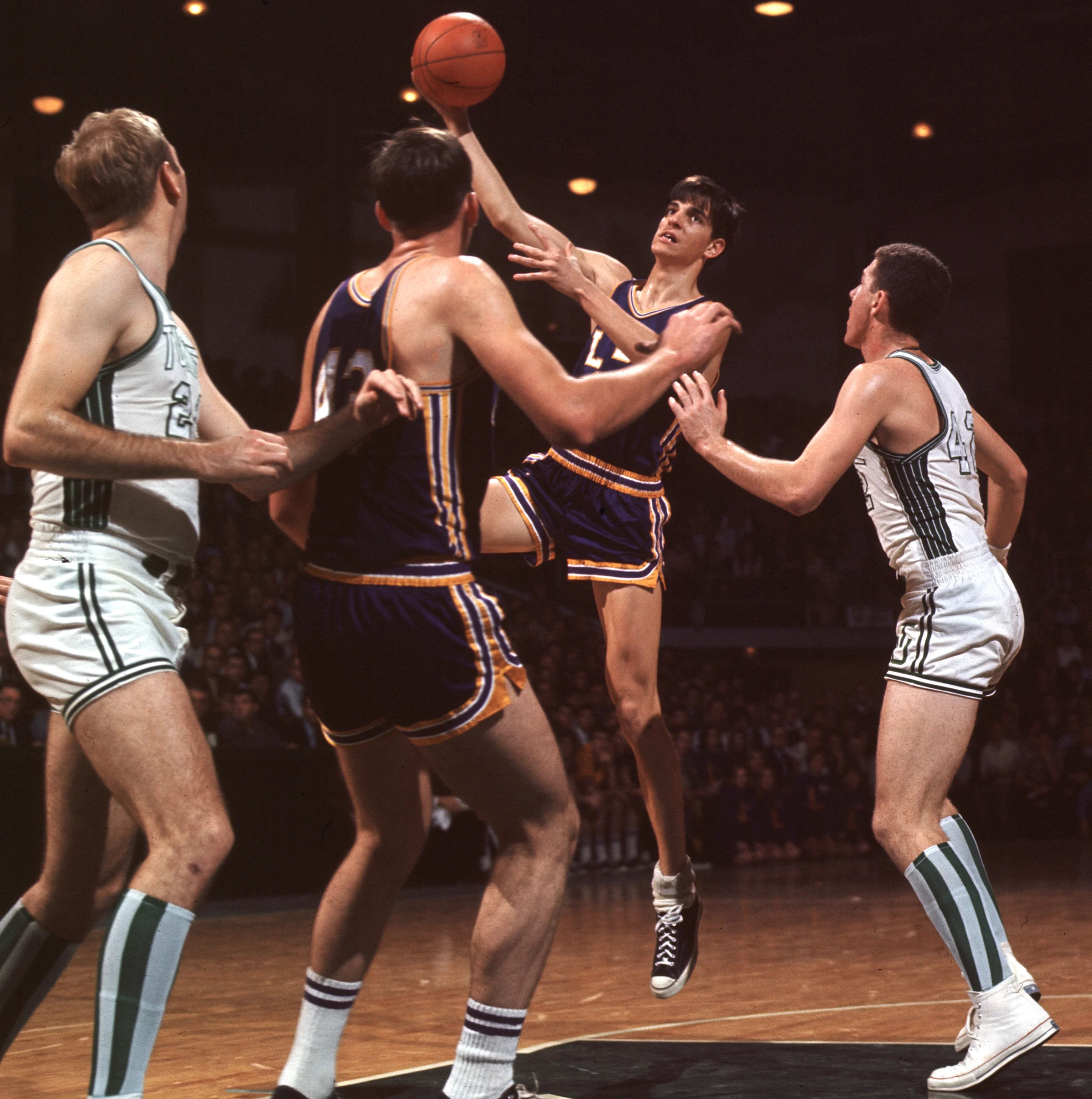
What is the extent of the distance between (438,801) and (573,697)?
2649 millimetres

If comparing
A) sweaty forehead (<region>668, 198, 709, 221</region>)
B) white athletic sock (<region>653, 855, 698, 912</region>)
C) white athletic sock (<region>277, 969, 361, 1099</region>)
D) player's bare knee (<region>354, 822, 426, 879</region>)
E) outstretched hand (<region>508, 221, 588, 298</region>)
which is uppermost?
sweaty forehead (<region>668, 198, 709, 221</region>)

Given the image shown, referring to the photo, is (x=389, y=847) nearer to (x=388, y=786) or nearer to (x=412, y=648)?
(x=388, y=786)

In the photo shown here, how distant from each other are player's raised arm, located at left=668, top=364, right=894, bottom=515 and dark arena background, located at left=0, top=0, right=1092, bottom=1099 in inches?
78.1

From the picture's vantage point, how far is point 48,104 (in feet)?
51.0

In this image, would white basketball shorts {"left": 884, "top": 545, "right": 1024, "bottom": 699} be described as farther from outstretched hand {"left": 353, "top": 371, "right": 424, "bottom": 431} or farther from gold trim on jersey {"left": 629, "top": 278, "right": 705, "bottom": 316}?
outstretched hand {"left": 353, "top": 371, "right": 424, "bottom": 431}

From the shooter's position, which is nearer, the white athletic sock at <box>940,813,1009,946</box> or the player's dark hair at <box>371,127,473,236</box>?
the player's dark hair at <box>371,127,473,236</box>

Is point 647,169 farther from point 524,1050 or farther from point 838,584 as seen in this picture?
point 524,1050

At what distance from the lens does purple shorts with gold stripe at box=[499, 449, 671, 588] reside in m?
5.25

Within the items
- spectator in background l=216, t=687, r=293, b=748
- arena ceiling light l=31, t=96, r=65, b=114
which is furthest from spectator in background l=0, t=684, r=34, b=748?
arena ceiling light l=31, t=96, r=65, b=114

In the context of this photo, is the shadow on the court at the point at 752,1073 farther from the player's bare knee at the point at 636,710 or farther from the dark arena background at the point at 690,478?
the player's bare knee at the point at 636,710

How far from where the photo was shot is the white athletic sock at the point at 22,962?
336cm

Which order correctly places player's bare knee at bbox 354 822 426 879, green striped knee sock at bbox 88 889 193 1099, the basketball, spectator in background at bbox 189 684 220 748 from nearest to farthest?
green striped knee sock at bbox 88 889 193 1099
player's bare knee at bbox 354 822 426 879
the basketball
spectator in background at bbox 189 684 220 748

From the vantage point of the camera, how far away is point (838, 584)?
Answer: 18500mm

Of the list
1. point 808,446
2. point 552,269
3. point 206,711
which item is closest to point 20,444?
point 552,269
